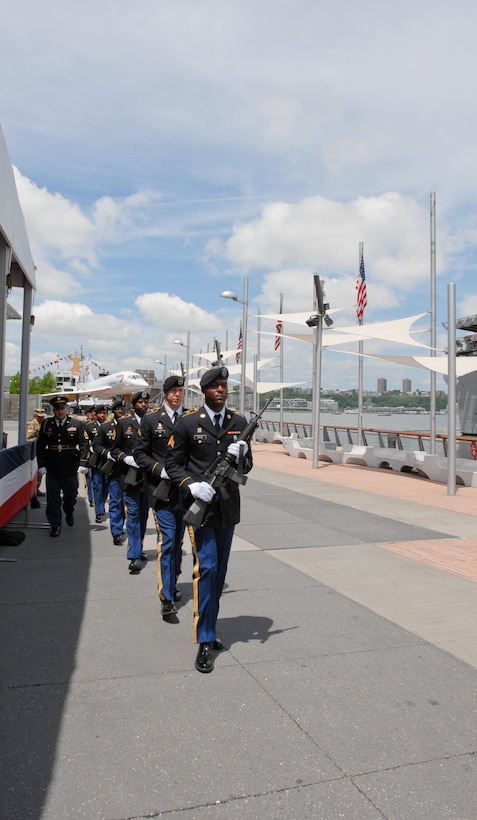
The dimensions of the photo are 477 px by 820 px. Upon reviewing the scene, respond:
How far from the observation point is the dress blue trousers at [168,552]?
4848 mm

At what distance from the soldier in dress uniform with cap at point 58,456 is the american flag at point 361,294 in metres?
17.2

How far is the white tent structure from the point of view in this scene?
514 centimetres

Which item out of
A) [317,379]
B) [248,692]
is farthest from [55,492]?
[317,379]

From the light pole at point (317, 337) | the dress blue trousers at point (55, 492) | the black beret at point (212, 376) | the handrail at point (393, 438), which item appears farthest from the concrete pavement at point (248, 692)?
the handrail at point (393, 438)

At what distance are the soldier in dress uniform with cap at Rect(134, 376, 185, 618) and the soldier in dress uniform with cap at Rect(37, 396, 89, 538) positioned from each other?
262cm

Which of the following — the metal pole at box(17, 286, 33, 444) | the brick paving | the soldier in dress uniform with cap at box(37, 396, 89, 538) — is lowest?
the brick paving

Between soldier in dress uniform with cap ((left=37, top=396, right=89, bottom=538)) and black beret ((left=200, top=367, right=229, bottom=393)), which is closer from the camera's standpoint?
black beret ((left=200, top=367, right=229, bottom=393))

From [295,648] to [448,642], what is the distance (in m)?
1.16

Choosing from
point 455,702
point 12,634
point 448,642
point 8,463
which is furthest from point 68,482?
point 455,702

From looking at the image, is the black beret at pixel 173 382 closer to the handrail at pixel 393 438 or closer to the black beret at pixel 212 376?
the black beret at pixel 212 376

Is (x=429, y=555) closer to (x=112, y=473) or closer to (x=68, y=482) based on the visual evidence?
(x=112, y=473)

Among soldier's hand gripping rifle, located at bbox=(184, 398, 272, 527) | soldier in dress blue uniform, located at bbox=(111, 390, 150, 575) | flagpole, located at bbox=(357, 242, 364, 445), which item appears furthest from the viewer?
flagpole, located at bbox=(357, 242, 364, 445)

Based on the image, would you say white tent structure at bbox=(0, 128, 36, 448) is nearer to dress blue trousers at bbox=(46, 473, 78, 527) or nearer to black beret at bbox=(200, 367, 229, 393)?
dress blue trousers at bbox=(46, 473, 78, 527)

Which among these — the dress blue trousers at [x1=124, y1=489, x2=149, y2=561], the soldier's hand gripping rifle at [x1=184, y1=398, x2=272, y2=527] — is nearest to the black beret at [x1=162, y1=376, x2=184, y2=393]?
the dress blue trousers at [x1=124, y1=489, x2=149, y2=561]
